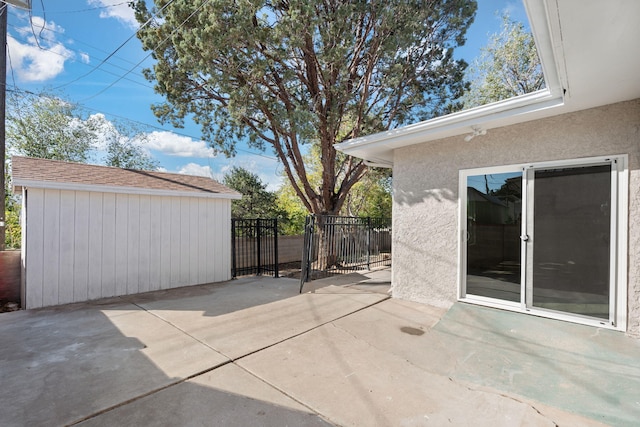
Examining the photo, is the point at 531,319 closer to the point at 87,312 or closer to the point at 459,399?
the point at 459,399

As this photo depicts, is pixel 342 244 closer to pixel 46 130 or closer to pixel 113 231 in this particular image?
pixel 113 231

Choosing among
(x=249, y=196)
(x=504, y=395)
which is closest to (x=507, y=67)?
(x=249, y=196)

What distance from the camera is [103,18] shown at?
8445 millimetres

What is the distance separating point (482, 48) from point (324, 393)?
1666 centimetres

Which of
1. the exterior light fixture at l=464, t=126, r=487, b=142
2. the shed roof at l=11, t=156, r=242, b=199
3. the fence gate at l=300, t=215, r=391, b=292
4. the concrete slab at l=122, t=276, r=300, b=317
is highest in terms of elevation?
the exterior light fixture at l=464, t=126, r=487, b=142

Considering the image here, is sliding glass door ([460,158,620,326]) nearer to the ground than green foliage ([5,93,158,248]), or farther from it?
nearer to the ground

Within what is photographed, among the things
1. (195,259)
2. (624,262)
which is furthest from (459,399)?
(195,259)

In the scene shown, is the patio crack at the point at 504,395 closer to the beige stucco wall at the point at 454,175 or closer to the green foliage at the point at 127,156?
the beige stucco wall at the point at 454,175

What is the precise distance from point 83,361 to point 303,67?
27.7ft

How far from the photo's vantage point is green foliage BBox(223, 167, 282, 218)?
497 inches

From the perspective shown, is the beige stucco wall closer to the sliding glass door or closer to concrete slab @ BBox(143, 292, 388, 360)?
the sliding glass door

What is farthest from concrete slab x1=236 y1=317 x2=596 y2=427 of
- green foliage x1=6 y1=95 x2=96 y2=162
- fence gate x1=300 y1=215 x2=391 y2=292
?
green foliage x1=6 y1=95 x2=96 y2=162

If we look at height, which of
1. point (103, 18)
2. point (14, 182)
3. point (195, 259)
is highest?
point (103, 18)

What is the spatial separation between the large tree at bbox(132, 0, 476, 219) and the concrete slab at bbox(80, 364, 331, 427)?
604cm
